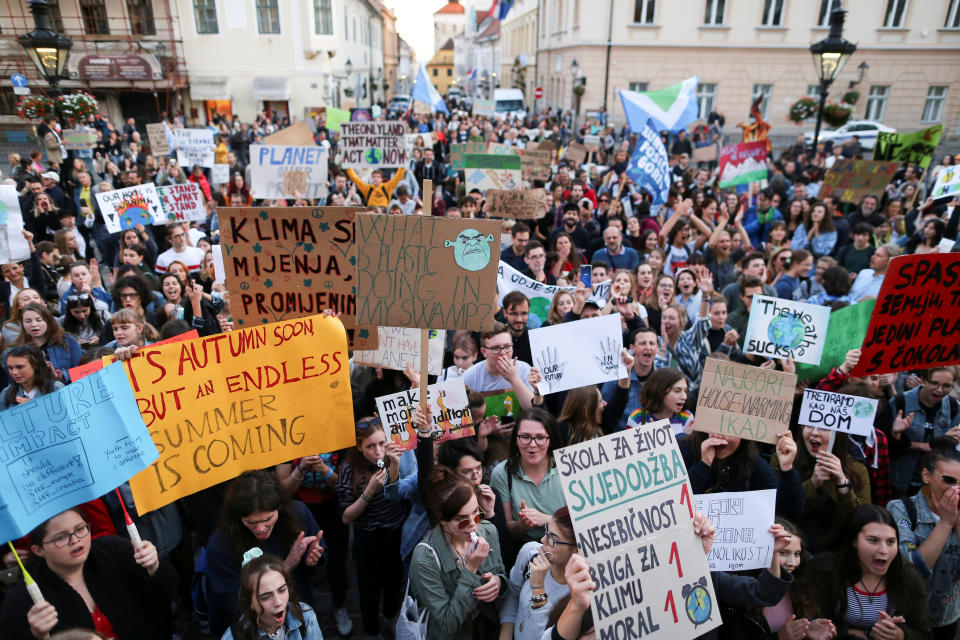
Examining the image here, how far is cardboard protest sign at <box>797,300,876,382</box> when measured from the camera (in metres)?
5.01

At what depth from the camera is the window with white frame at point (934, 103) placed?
32.3m

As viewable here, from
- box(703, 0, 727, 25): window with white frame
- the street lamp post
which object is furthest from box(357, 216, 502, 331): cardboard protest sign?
box(703, 0, 727, 25): window with white frame

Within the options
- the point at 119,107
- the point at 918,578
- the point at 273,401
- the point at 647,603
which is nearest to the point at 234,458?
the point at 273,401

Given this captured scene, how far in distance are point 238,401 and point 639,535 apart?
2290mm

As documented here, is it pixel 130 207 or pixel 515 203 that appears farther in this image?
pixel 515 203

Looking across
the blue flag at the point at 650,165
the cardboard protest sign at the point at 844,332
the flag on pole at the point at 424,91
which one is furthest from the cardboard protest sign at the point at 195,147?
the cardboard protest sign at the point at 844,332

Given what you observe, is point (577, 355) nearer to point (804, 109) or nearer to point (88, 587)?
point (88, 587)

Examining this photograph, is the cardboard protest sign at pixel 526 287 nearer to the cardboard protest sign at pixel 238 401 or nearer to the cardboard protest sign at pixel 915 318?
the cardboard protest sign at pixel 915 318

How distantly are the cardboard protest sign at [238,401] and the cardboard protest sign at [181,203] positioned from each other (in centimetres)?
646

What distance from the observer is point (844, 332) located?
199 inches

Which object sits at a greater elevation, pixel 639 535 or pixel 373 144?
pixel 373 144

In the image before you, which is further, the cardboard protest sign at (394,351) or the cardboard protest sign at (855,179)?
the cardboard protest sign at (855,179)

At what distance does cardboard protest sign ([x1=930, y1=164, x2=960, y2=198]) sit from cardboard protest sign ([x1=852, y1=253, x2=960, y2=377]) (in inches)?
213

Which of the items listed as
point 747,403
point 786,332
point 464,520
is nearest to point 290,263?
point 464,520
